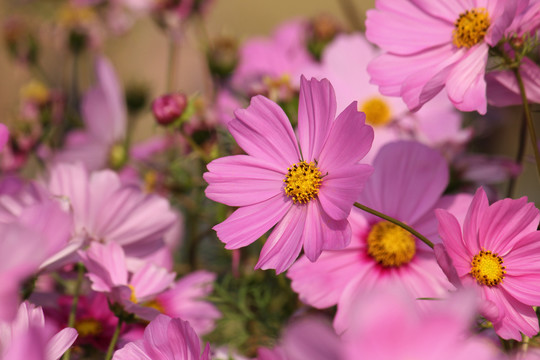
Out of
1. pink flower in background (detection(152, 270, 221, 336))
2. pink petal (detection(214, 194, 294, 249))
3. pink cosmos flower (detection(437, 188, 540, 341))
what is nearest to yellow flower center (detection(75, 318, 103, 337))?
pink flower in background (detection(152, 270, 221, 336))

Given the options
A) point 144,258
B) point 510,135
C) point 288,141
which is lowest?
point 510,135

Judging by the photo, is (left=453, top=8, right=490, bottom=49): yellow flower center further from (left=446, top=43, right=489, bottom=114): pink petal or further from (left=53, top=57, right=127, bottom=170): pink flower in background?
(left=53, top=57, right=127, bottom=170): pink flower in background

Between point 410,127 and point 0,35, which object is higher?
point 0,35

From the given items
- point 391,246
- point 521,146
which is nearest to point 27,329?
point 391,246

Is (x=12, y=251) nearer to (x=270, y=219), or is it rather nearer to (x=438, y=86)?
(x=270, y=219)

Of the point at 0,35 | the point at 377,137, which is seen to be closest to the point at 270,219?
the point at 377,137

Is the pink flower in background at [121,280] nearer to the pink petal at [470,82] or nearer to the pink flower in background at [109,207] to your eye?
the pink flower in background at [109,207]

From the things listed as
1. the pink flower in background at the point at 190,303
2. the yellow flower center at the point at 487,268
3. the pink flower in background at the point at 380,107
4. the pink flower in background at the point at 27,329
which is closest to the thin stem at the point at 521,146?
the pink flower in background at the point at 380,107

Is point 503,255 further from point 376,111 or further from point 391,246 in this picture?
point 376,111
